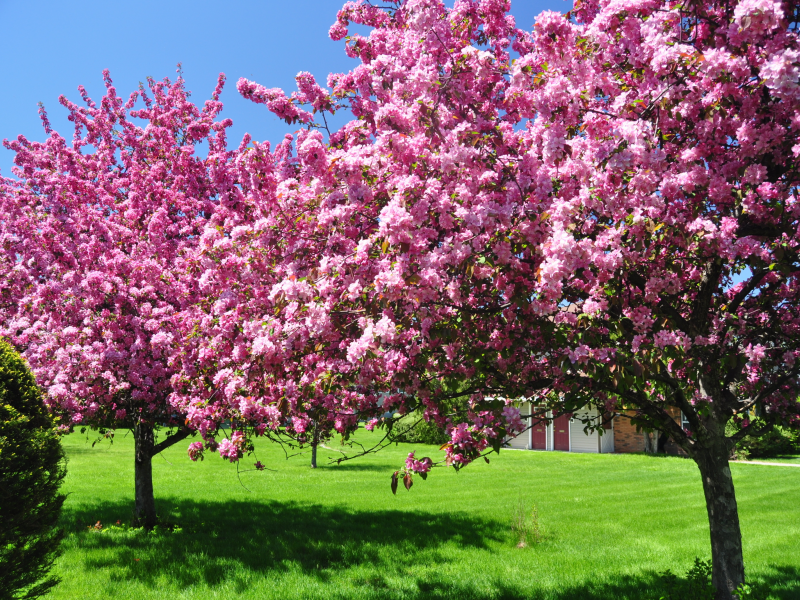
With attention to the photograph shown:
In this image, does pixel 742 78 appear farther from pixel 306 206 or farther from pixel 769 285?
pixel 306 206

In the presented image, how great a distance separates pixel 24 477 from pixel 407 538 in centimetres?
748

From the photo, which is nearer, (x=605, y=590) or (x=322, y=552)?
(x=605, y=590)

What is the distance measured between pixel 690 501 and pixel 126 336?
49.3 ft

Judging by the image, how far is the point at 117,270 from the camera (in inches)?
373

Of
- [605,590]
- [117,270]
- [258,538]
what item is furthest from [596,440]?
[117,270]

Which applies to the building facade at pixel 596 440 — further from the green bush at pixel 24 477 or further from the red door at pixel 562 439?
the green bush at pixel 24 477

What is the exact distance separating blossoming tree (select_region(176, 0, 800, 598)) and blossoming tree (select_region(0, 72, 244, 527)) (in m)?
3.72

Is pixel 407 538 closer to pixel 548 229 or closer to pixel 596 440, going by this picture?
pixel 548 229

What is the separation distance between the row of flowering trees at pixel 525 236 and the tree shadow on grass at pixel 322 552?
233 cm

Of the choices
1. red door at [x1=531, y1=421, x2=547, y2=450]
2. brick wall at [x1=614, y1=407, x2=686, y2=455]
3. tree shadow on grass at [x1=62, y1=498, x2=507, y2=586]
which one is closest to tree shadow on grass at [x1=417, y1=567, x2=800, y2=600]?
tree shadow on grass at [x1=62, y1=498, x2=507, y2=586]

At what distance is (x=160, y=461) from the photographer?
85.1 feet

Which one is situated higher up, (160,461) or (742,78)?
(742,78)

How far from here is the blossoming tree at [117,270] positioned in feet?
29.7

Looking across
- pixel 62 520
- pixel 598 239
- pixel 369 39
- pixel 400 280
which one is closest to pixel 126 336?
pixel 62 520
